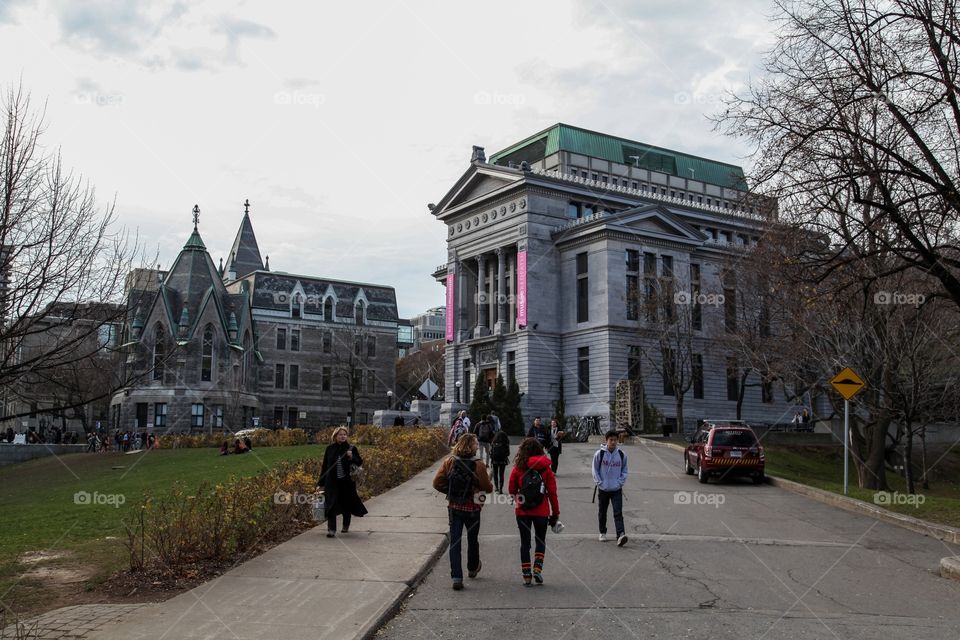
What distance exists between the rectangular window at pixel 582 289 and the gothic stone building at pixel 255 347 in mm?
23022

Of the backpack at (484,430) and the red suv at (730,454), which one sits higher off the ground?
the backpack at (484,430)

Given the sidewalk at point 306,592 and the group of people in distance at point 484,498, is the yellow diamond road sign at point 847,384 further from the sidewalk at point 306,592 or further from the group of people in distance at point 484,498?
the group of people in distance at point 484,498

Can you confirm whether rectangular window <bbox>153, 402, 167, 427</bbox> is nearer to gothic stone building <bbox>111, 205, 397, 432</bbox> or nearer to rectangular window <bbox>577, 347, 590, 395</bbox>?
gothic stone building <bbox>111, 205, 397, 432</bbox>

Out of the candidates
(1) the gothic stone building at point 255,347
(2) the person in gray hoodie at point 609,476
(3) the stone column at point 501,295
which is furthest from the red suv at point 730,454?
(3) the stone column at point 501,295

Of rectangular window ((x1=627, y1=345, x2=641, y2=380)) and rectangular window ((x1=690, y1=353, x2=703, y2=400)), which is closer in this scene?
rectangular window ((x1=690, y1=353, x2=703, y2=400))

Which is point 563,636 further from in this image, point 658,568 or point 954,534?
point 954,534

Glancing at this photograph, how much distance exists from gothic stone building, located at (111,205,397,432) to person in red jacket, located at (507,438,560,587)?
53.0 m

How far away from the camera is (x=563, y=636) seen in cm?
830

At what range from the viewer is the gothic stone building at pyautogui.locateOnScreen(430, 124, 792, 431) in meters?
66.6

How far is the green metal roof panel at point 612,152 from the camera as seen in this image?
8338 cm

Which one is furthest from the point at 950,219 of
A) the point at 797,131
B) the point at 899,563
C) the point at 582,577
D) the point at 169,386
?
the point at 169,386

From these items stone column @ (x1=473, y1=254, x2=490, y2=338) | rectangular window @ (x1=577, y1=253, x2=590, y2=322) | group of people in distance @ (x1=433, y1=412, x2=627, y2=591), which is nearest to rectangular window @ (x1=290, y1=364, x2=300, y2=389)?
stone column @ (x1=473, y1=254, x2=490, y2=338)

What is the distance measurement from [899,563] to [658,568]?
4.02 meters

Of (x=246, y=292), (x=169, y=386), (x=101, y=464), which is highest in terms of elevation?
(x=246, y=292)
